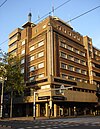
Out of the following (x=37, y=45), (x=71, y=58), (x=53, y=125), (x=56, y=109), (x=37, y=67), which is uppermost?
(x=37, y=45)

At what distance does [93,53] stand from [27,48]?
25.6 m

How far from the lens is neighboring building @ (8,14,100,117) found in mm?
50312

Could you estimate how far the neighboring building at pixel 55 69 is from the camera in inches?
1981

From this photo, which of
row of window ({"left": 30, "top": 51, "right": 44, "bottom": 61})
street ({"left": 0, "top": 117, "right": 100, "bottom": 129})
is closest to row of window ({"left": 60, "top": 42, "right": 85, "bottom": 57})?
row of window ({"left": 30, "top": 51, "right": 44, "bottom": 61})

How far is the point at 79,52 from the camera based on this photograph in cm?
6500

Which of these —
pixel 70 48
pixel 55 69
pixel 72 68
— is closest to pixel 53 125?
pixel 55 69

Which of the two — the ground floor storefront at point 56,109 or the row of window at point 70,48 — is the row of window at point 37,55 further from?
the ground floor storefront at point 56,109

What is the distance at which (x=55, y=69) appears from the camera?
2060 inches

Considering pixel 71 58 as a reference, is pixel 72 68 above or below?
below

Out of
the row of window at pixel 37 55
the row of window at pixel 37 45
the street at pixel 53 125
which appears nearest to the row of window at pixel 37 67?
the row of window at pixel 37 55

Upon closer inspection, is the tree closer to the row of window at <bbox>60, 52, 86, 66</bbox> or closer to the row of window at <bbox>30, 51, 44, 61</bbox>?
the row of window at <bbox>30, 51, 44, 61</bbox>

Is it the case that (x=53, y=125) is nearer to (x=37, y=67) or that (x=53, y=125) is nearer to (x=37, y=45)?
(x=37, y=67)

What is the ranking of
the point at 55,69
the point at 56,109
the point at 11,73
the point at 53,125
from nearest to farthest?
the point at 53,125
the point at 11,73
the point at 56,109
the point at 55,69

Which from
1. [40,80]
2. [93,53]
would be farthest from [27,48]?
[93,53]
